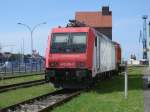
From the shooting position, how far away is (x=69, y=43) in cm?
2441

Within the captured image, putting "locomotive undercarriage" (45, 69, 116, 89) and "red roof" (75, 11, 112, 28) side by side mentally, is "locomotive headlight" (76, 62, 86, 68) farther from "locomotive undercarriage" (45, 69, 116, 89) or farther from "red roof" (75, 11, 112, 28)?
"red roof" (75, 11, 112, 28)

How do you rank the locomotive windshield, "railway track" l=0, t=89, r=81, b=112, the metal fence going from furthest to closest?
the metal fence, the locomotive windshield, "railway track" l=0, t=89, r=81, b=112

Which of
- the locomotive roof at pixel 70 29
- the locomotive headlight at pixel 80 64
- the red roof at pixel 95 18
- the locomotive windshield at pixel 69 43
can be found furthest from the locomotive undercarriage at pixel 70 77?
the red roof at pixel 95 18

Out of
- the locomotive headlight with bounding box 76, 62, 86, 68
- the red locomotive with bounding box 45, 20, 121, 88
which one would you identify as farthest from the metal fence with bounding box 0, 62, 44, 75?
the locomotive headlight with bounding box 76, 62, 86, 68

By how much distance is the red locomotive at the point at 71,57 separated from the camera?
2380 centimetres

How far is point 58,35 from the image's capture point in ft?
81.7

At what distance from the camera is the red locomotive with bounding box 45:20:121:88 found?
23.8 meters

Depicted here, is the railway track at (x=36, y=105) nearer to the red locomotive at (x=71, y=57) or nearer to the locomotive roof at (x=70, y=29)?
the red locomotive at (x=71, y=57)

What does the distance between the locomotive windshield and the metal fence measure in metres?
25.4

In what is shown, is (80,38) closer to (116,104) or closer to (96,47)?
(96,47)

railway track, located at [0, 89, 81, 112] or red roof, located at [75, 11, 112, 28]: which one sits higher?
red roof, located at [75, 11, 112, 28]

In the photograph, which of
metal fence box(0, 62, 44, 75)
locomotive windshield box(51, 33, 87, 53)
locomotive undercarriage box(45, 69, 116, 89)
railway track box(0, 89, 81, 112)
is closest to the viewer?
railway track box(0, 89, 81, 112)

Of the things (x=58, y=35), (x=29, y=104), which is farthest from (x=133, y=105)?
(x=58, y=35)

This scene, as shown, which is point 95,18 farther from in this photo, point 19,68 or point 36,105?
point 36,105
